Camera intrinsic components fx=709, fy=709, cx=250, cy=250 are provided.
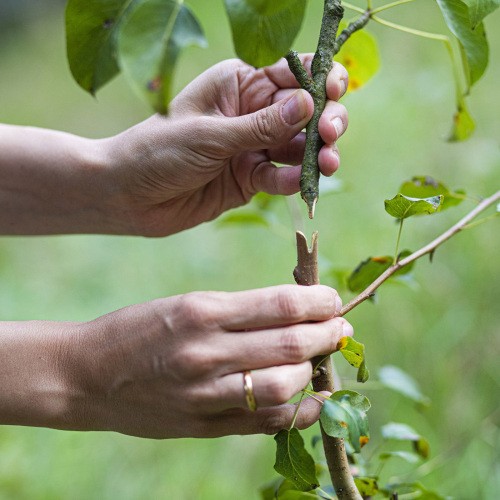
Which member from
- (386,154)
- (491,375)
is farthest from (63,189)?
(386,154)

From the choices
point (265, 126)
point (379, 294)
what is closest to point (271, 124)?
point (265, 126)

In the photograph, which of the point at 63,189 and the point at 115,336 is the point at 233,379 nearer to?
the point at 115,336

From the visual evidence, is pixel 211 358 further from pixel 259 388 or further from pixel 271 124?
pixel 271 124

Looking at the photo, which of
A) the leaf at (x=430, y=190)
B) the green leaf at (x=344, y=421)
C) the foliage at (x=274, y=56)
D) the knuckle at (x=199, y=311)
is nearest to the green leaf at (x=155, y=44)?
the foliage at (x=274, y=56)

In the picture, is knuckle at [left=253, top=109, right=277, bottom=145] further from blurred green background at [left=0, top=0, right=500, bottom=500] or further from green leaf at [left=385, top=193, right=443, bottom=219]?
blurred green background at [left=0, top=0, right=500, bottom=500]

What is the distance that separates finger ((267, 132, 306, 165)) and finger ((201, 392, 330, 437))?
1.24ft

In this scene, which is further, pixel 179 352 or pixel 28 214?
pixel 28 214

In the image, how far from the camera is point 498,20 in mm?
3135

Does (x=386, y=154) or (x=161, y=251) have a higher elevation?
(x=386, y=154)

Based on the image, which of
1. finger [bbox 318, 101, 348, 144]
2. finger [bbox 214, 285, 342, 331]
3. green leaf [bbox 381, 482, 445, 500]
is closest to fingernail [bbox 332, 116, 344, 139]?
finger [bbox 318, 101, 348, 144]

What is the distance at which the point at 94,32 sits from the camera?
67cm

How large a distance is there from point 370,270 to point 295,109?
0.75 ft

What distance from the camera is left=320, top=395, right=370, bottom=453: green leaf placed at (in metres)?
0.65

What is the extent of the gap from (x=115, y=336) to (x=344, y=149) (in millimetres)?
1996
